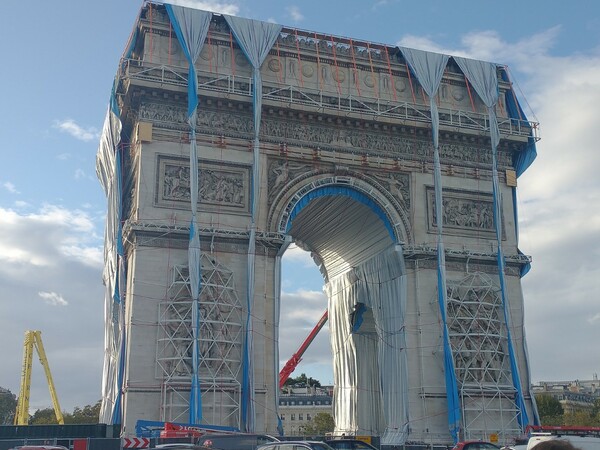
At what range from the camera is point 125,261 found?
3372cm

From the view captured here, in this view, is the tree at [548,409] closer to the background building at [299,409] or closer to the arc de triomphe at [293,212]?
the background building at [299,409]

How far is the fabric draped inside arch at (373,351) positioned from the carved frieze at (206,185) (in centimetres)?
743

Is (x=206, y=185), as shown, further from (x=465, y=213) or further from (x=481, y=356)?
(x=481, y=356)

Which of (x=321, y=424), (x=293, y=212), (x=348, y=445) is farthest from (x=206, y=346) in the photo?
(x=321, y=424)

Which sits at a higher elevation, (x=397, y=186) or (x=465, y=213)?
(x=397, y=186)

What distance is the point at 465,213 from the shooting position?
36.9 m

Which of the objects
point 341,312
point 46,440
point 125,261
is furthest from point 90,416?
point 46,440

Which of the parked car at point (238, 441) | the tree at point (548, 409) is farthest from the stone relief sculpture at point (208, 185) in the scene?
the tree at point (548, 409)

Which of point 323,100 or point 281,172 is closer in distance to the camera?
point 281,172

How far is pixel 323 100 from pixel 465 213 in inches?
332

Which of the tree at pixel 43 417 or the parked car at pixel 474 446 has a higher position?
the tree at pixel 43 417

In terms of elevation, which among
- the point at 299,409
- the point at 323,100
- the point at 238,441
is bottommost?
the point at 238,441

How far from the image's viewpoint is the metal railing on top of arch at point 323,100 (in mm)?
33594

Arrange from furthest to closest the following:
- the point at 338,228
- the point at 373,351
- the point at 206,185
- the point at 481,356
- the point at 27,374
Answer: the point at 27,374, the point at 373,351, the point at 338,228, the point at 481,356, the point at 206,185
